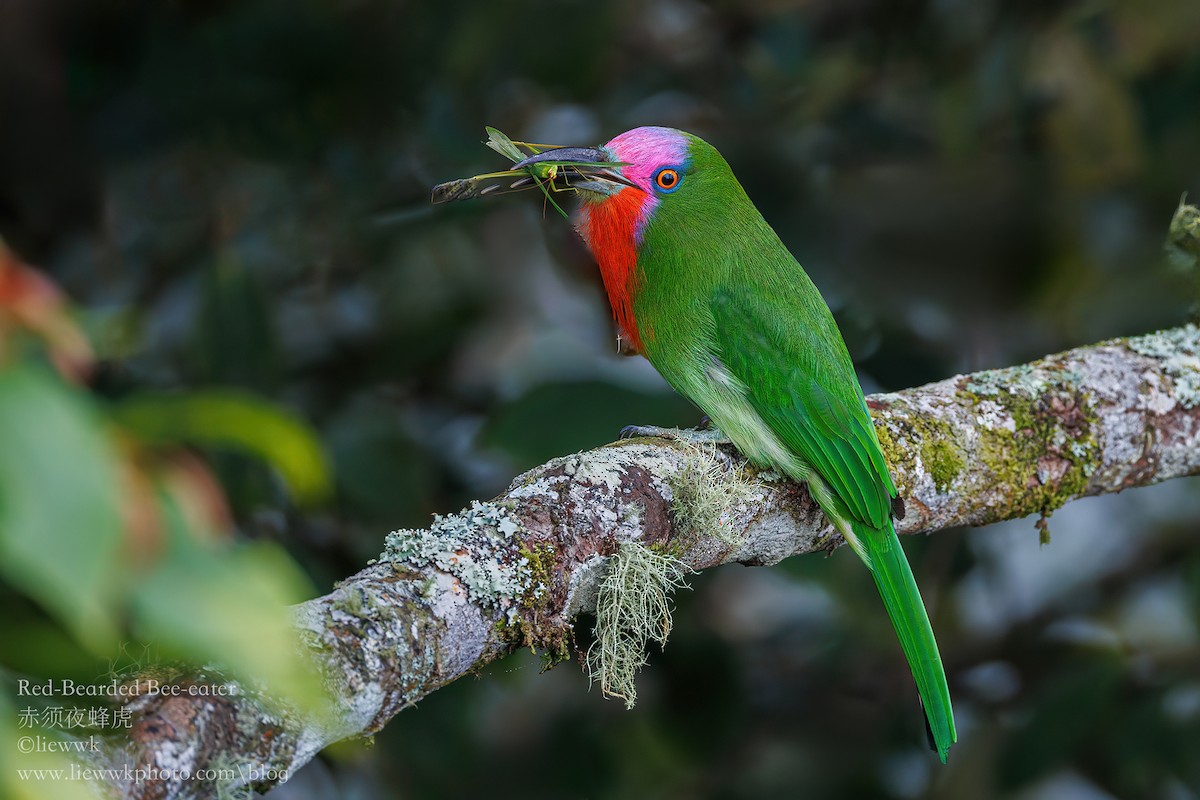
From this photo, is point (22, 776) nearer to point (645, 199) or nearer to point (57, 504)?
point (57, 504)

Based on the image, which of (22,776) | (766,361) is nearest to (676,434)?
(766,361)

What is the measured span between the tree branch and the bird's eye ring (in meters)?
0.53

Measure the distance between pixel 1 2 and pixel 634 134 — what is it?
1.74 m

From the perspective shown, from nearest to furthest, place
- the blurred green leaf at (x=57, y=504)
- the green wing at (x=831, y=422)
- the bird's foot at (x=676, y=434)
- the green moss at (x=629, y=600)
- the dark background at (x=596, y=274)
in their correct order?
the blurred green leaf at (x=57, y=504) → the green moss at (x=629, y=600) → the green wing at (x=831, y=422) → the bird's foot at (x=676, y=434) → the dark background at (x=596, y=274)

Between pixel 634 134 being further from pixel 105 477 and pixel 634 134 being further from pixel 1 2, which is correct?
pixel 105 477

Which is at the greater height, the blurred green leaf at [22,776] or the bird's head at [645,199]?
the bird's head at [645,199]

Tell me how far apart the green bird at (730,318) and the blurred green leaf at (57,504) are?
1.75 metres

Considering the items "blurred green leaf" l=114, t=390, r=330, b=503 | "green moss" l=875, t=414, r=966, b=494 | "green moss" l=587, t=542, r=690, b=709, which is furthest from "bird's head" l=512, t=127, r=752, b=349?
"blurred green leaf" l=114, t=390, r=330, b=503

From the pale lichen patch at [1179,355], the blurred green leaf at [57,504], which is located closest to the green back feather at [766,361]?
the pale lichen patch at [1179,355]

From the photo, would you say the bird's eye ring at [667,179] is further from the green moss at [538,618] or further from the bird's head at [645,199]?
the green moss at [538,618]

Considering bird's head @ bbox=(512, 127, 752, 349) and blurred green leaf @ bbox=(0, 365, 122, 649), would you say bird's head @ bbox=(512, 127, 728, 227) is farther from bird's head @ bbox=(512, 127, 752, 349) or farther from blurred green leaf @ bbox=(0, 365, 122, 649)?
blurred green leaf @ bbox=(0, 365, 122, 649)

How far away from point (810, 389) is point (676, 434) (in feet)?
0.98

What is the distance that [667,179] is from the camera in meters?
2.49

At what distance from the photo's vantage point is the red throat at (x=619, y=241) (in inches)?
98.0
